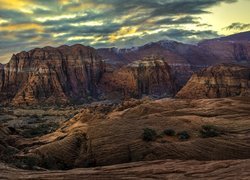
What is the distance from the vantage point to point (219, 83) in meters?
114

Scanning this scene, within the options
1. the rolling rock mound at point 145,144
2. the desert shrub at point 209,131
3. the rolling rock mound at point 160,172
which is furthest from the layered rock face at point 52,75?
the rolling rock mound at point 160,172

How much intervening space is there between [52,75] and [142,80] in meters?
38.5

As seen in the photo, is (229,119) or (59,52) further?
(59,52)

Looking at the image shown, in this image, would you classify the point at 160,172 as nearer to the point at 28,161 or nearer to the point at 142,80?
the point at 28,161

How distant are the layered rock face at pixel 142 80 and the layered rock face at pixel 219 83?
41.5 m

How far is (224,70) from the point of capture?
117 meters

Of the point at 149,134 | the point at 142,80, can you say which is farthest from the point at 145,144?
the point at 142,80

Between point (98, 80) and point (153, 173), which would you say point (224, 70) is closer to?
point (98, 80)

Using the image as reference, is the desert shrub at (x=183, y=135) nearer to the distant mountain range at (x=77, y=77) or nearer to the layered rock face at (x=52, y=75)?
the layered rock face at (x=52, y=75)

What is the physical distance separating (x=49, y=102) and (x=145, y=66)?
49.4 meters

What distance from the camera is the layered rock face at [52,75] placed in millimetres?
148038

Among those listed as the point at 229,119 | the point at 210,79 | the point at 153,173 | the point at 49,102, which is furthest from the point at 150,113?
the point at 49,102

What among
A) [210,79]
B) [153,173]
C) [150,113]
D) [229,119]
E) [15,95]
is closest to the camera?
[153,173]

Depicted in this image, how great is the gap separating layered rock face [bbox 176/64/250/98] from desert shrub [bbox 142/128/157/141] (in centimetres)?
7976
